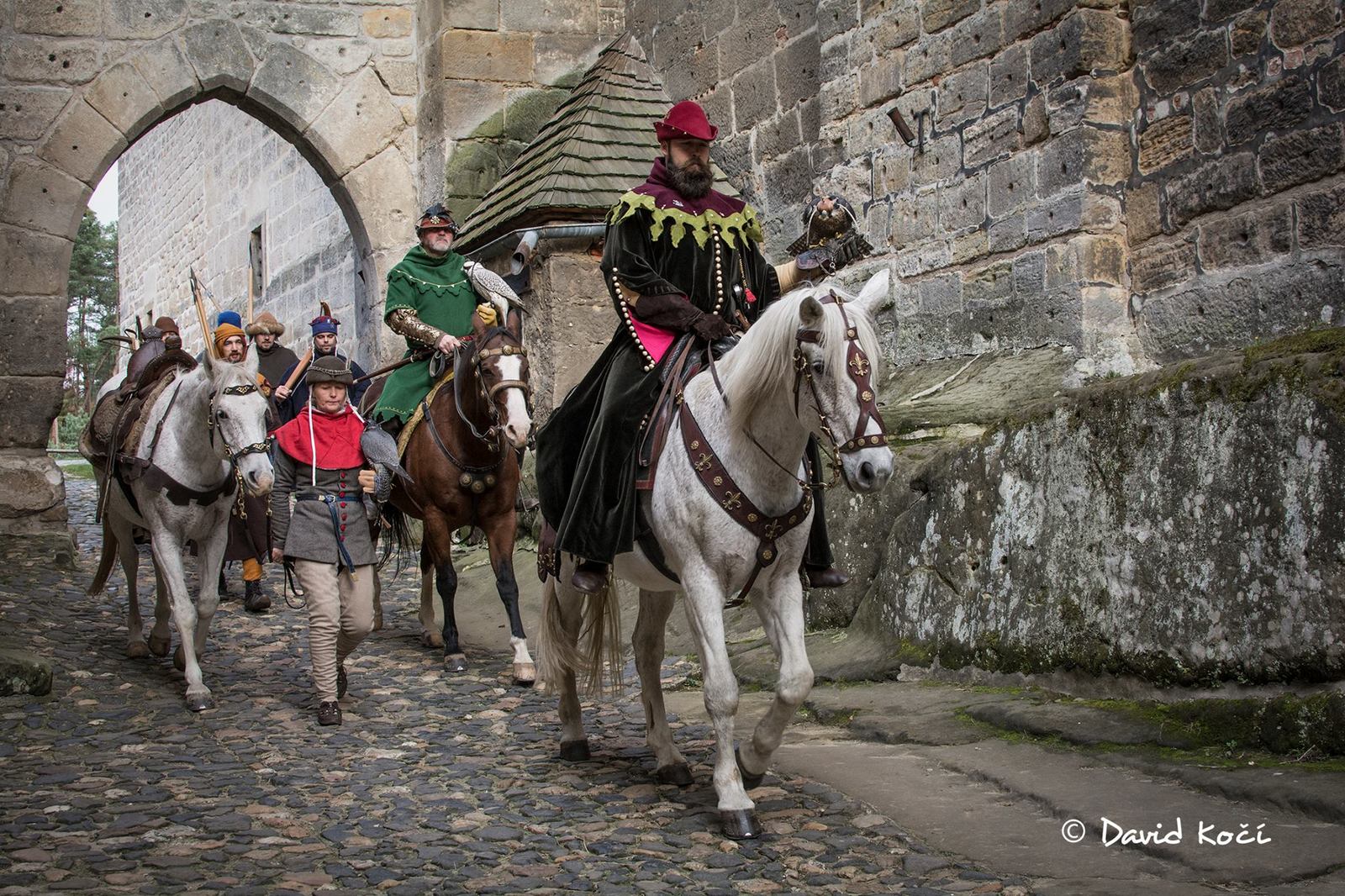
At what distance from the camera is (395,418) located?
354 inches

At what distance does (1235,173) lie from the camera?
23.4ft

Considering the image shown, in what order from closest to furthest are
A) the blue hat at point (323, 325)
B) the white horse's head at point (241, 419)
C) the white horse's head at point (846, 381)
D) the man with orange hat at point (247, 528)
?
the white horse's head at point (846, 381)
the white horse's head at point (241, 419)
the man with orange hat at point (247, 528)
the blue hat at point (323, 325)

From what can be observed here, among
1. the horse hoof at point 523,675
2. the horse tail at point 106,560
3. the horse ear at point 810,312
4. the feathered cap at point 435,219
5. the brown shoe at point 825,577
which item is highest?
the feathered cap at point 435,219

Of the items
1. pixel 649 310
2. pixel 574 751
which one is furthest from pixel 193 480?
pixel 649 310

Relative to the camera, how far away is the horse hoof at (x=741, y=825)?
4.70 m

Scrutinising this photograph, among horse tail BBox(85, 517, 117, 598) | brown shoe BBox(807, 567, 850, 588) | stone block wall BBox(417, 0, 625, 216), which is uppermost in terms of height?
stone block wall BBox(417, 0, 625, 216)

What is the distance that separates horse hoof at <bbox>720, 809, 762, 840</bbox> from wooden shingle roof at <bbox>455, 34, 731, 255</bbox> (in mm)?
7081

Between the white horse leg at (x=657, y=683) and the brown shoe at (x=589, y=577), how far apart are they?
0.35 metres

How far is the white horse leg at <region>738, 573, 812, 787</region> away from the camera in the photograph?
4.79 m

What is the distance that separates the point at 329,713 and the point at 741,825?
2.83 m

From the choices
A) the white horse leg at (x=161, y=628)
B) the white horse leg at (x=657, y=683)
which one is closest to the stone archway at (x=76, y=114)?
the white horse leg at (x=161, y=628)

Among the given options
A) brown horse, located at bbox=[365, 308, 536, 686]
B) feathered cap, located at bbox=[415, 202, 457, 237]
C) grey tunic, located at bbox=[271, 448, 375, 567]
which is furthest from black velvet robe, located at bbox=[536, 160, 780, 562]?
feathered cap, located at bbox=[415, 202, 457, 237]

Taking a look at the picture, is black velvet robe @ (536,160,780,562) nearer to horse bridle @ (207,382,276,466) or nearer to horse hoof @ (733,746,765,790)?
horse hoof @ (733,746,765,790)

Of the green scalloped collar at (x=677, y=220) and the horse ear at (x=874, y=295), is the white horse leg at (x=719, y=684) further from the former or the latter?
the green scalloped collar at (x=677, y=220)
